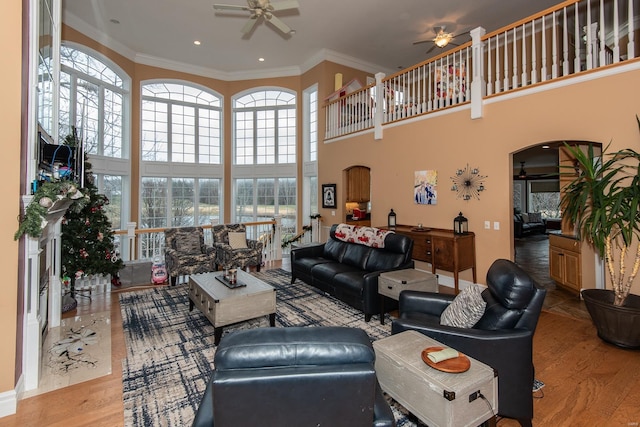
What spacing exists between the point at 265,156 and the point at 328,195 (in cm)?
250

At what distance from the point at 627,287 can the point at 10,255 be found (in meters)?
5.27

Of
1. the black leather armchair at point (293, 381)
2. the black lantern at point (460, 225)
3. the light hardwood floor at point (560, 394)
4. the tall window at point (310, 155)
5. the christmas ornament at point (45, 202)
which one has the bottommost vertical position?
the light hardwood floor at point (560, 394)

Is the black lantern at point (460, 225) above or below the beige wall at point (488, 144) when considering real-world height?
below

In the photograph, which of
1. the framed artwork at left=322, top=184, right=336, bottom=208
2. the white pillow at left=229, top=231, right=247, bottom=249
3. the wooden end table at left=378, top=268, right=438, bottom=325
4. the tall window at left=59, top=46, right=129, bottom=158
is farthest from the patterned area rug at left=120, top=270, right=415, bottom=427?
the tall window at left=59, top=46, right=129, bottom=158

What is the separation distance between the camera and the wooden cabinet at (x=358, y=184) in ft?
24.7

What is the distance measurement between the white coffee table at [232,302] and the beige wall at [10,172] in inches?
58.7

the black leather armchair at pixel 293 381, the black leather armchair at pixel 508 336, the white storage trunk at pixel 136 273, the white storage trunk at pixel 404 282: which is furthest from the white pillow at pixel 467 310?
the white storage trunk at pixel 136 273

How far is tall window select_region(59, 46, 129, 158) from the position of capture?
6.11m

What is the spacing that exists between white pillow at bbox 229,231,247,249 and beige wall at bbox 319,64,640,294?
2.81m

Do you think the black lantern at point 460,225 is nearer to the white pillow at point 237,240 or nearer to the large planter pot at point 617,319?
the large planter pot at point 617,319

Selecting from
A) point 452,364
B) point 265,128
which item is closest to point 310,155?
point 265,128

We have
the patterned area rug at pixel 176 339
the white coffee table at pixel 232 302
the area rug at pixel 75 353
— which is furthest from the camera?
the white coffee table at pixel 232 302

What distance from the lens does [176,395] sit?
7.88ft

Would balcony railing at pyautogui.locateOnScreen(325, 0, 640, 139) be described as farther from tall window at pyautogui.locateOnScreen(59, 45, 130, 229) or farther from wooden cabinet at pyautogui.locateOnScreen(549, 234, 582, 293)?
tall window at pyautogui.locateOnScreen(59, 45, 130, 229)
